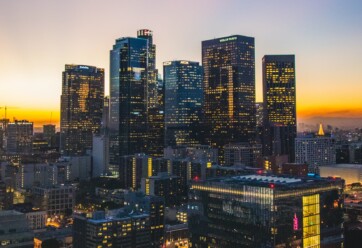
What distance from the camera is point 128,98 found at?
570 ft

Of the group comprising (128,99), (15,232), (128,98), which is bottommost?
(15,232)

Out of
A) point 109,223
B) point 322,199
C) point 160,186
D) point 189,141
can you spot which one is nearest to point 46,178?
point 160,186

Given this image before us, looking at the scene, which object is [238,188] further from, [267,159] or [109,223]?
[267,159]

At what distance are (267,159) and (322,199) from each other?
90.9 m

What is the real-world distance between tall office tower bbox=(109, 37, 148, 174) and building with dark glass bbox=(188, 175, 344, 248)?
113 metres

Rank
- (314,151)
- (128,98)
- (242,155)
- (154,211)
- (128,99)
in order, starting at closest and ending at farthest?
(154,211), (242,155), (314,151), (128,99), (128,98)

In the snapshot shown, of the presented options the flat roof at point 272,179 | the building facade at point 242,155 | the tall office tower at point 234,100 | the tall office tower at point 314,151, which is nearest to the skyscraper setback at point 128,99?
the tall office tower at point 234,100

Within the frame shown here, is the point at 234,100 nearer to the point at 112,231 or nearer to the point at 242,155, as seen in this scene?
the point at 242,155

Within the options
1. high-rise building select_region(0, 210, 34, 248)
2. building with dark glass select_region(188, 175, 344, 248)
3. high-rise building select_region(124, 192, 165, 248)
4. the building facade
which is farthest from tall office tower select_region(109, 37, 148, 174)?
building with dark glass select_region(188, 175, 344, 248)

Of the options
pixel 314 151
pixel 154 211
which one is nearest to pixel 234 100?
pixel 314 151

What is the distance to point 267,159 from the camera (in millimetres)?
Answer: 145000

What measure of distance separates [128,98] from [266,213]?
12784 centimetres

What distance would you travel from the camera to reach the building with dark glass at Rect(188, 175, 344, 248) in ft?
166

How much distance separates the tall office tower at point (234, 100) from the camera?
191000 mm
